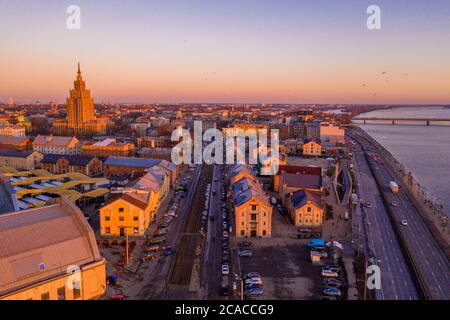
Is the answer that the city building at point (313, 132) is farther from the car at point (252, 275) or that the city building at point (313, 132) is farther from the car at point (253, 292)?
the car at point (253, 292)

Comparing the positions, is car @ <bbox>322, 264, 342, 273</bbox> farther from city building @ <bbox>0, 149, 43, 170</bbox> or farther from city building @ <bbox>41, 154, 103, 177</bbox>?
city building @ <bbox>0, 149, 43, 170</bbox>

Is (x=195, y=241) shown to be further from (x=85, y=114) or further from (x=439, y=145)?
(x=439, y=145)

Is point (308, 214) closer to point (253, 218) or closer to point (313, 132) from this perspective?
point (253, 218)

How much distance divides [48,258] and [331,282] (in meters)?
6.91

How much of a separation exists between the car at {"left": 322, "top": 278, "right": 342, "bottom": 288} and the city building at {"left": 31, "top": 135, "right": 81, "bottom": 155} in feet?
84.5

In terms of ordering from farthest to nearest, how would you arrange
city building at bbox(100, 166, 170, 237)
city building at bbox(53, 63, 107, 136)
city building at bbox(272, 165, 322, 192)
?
city building at bbox(53, 63, 107, 136) < city building at bbox(272, 165, 322, 192) < city building at bbox(100, 166, 170, 237)

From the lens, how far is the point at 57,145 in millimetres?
30797

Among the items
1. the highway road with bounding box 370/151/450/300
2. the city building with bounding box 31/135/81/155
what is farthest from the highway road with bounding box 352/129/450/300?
the city building with bounding box 31/135/81/155

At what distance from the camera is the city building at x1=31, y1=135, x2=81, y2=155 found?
3062 centimetres

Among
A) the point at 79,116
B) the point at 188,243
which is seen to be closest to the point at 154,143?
the point at 79,116

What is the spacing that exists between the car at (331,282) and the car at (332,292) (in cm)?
28

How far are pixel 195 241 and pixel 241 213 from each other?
1.95 m

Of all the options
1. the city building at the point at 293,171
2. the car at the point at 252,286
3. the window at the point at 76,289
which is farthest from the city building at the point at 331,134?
the window at the point at 76,289
